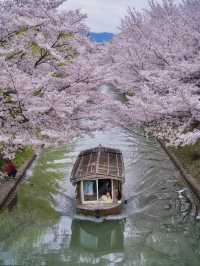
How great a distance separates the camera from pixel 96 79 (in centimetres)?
1828

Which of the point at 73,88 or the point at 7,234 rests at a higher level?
the point at 73,88

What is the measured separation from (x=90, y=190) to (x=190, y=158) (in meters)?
8.92

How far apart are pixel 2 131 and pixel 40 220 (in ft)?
14.1

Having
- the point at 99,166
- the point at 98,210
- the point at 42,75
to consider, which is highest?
the point at 42,75

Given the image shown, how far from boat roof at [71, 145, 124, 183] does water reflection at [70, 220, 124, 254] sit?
7.73ft

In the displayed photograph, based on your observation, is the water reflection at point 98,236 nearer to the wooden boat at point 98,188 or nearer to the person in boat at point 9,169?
the wooden boat at point 98,188

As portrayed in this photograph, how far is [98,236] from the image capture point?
54.1 ft

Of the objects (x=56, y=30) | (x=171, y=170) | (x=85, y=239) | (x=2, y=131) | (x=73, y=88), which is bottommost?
(x=85, y=239)

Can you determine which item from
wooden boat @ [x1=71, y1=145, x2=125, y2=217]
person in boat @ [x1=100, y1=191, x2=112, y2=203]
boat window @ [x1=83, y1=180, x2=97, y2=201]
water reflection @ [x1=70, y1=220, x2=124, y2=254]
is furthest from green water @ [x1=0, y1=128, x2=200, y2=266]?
boat window @ [x1=83, y1=180, x2=97, y2=201]

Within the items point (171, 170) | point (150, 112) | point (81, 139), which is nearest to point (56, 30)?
point (150, 112)

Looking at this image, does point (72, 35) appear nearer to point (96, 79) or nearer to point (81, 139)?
point (96, 79)

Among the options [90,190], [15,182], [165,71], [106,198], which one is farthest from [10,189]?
[165,71]

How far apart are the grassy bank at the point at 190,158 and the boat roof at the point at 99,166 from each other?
424 centimetres

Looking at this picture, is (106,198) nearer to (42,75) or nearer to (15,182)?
(15,182)
